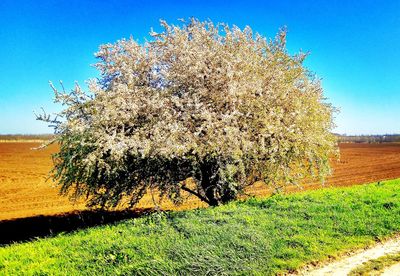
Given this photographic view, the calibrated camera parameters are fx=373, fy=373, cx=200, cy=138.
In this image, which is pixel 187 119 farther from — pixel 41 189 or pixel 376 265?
pixel 41 189

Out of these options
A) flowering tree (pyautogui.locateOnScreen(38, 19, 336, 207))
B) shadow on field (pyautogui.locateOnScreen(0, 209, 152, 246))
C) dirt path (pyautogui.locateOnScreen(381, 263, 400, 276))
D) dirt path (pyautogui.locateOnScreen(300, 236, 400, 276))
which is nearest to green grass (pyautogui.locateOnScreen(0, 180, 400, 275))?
dirt path (pyautogui.locateOnScreen(300, 236, 400, 276))

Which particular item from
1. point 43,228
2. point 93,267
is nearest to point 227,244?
point 93,267

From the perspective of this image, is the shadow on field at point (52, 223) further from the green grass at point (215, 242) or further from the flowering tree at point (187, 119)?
the green grass at point (215, 242)

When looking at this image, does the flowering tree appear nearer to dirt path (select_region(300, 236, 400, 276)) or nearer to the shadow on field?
the shadow on field

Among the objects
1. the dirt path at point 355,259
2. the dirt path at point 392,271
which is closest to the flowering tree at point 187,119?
the dirt path at point 355,259

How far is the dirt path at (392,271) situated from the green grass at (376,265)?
107mm

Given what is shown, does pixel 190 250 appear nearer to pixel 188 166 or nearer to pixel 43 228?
pixel 188 166

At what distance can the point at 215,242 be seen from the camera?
377 inches

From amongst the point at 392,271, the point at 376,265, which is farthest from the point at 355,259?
the point at 392,271

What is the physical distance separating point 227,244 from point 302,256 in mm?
1916

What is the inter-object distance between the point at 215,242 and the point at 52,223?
12.8 metres

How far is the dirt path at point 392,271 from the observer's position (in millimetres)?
8555

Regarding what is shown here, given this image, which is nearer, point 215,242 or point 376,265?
point 376,265

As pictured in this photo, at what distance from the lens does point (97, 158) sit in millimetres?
13039
